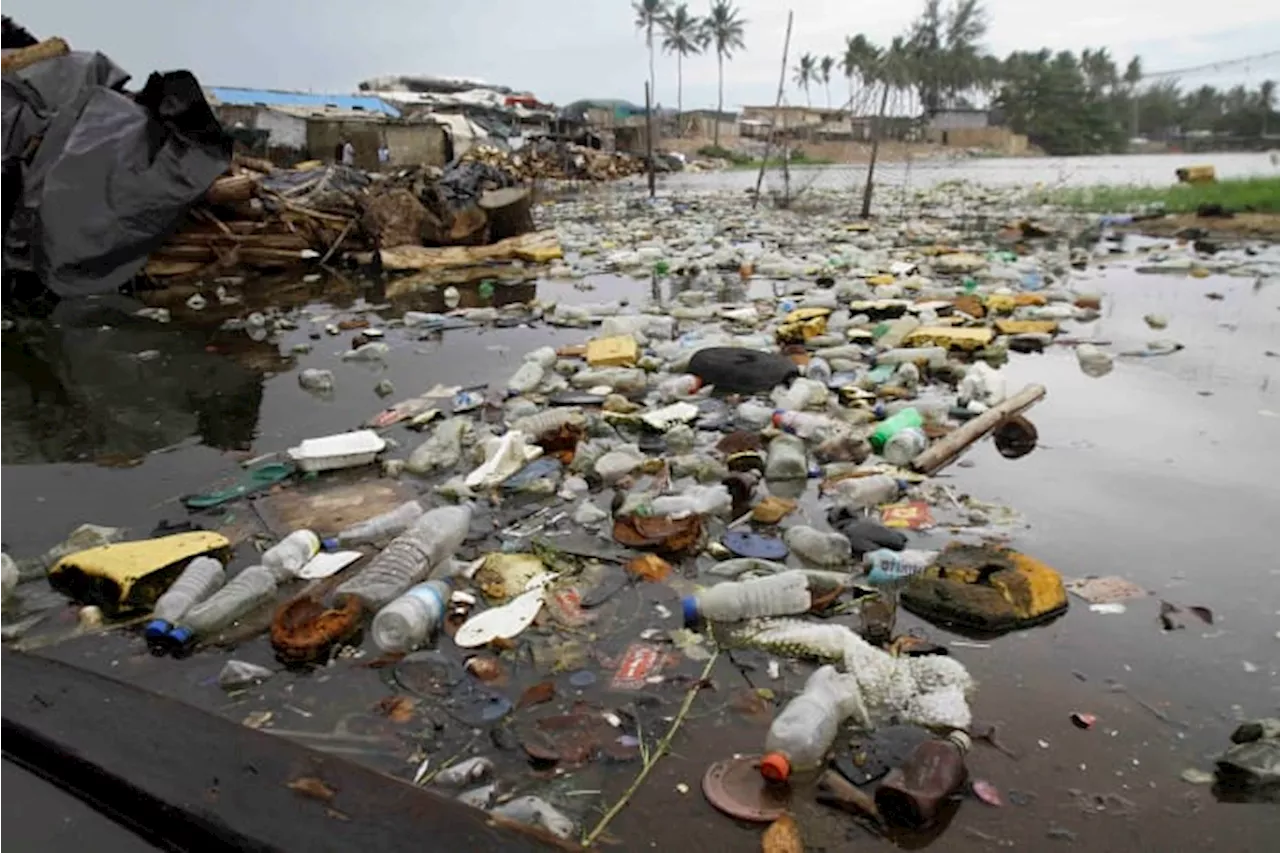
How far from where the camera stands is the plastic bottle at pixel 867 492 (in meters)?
3.10

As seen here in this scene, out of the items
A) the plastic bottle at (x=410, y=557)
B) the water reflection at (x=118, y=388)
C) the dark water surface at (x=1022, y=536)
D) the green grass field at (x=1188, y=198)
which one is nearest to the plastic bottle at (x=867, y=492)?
the dark water surface at (x=1022, y=536)

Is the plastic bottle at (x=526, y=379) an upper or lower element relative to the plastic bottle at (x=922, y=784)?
upper

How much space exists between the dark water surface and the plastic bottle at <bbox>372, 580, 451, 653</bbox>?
127 millimetres

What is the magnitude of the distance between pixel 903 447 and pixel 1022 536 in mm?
750

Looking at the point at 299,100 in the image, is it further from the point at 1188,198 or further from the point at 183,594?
the point at 183,594

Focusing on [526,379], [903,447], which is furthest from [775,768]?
[526,379]

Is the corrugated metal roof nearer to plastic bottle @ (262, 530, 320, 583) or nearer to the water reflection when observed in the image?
the water reflection

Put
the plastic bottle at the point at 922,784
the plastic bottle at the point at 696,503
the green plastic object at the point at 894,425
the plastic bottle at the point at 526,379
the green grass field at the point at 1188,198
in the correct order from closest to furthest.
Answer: the plastic bottle at the point at 922,784
the plastic bottle at the point at 696,503
the green plastic object at the point at 894,425
the plastic bottle at the point at 526,379
the green grass field at the point at 1188,198

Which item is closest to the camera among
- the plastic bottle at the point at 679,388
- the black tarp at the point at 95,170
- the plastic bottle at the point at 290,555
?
the plastic bottle at the point at 290,555

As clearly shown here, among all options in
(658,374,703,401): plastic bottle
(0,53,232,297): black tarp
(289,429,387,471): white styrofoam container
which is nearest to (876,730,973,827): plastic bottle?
(289,429,387,471): white styrofoam container

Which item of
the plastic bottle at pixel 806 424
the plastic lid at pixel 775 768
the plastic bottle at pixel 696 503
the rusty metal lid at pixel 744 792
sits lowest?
the rusty metal lid at pixel 744 792

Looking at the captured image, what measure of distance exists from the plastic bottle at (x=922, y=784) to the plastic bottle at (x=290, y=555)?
5.96 ft

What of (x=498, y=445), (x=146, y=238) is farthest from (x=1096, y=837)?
(x=146, y=238)

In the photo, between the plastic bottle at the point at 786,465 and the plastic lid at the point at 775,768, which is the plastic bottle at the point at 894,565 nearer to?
the plastic bottle at the point at 786,465
